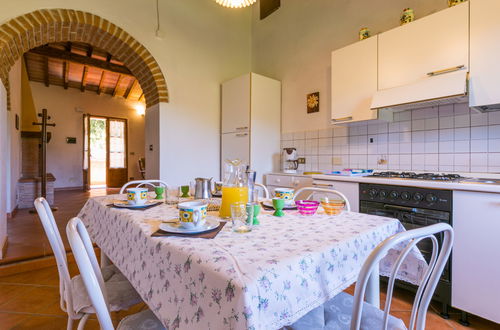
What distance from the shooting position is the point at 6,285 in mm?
1988

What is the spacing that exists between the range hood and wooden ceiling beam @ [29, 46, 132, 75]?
21.7 feet

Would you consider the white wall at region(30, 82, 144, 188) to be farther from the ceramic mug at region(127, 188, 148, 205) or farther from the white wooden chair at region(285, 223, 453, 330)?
the white wooden chair at region(285, 223, 453, 330)

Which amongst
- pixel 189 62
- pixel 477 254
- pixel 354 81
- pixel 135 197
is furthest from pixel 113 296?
pixel 189 62

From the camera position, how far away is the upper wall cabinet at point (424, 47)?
5.72 feet

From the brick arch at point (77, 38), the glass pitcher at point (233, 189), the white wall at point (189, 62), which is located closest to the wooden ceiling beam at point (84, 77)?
the brick arch at point (77, 38)

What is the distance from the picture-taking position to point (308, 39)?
124 inches

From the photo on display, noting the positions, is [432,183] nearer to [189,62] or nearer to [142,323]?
[142,323]

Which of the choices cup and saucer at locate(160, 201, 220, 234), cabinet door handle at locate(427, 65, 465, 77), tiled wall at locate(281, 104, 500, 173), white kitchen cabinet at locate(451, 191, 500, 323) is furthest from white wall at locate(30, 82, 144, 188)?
white kitchen cabinet at locate(451, 191, 500, 323)

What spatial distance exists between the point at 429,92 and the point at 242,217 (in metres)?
1.74

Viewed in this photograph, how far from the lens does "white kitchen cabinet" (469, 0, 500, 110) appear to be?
5.29 feet

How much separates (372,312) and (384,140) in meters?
1.93

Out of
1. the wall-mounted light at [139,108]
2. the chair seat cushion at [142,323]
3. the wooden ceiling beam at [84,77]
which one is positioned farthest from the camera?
the wall-mounted light at [139,108]

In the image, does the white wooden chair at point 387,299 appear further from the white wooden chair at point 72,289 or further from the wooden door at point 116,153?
the wooden door at point 116,153

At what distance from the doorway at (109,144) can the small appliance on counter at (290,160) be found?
6.95m
